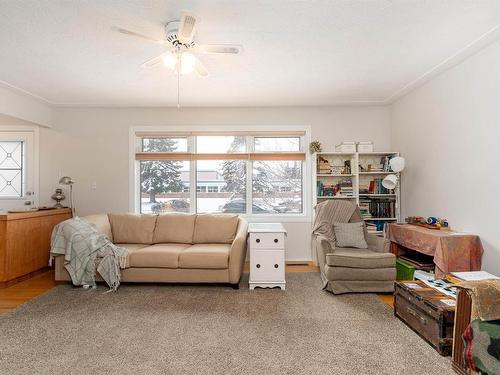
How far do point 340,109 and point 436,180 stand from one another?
1.81 metres

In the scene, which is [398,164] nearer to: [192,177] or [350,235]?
[350,235]

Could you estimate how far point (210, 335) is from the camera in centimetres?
226

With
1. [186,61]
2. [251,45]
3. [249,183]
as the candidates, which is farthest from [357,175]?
[186,61]

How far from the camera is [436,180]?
11.1 feet

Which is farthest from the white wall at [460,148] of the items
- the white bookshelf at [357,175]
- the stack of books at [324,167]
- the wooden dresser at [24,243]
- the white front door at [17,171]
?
the white front door at [17,171]

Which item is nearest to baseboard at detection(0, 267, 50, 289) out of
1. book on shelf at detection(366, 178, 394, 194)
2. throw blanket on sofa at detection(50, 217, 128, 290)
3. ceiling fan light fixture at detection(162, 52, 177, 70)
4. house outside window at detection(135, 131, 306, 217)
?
throw blanket on sofa at detection(50, 217, 128, 290)

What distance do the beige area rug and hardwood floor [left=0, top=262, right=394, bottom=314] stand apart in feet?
0.52

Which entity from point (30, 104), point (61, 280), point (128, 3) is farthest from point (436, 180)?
point (30, 104)

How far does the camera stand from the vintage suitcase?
1992mm

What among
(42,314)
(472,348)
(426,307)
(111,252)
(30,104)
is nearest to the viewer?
(472,348)

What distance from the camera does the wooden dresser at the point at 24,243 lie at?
3365 millimetres

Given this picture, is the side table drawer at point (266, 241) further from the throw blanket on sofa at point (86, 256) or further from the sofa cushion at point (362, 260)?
the throw blanket on sofa at point (86, 256)

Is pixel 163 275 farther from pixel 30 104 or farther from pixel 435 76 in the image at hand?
pixel 435 76

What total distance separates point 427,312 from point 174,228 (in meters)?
3.03
